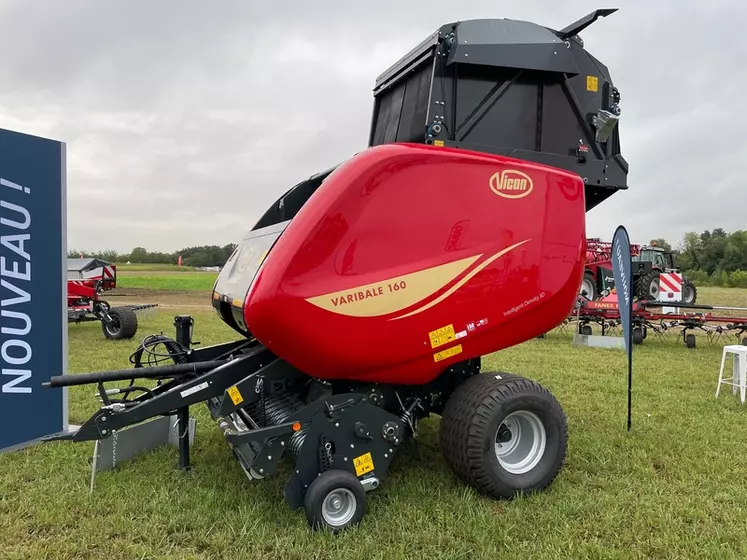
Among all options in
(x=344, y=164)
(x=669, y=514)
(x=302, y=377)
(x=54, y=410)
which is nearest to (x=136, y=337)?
(x=54, y=410)

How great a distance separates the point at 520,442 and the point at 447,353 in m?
0.87

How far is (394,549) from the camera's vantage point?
2.77 metres

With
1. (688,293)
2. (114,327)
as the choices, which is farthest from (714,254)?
(114,327)

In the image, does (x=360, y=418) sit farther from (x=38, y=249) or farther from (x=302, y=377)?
(x=38, y=249)

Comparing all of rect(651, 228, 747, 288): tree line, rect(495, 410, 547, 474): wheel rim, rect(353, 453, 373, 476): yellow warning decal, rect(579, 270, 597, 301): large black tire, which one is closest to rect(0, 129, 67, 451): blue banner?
rect(353, 453, 373, 476): yellow warning decal

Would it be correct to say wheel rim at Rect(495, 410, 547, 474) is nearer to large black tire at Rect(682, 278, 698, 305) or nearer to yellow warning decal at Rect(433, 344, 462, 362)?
yellow warning decal at Rect(433, 344, 462, 362)

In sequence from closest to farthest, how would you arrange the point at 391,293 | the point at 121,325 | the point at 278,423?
the point at 391,293
the point at 278,423
the point at 121,325

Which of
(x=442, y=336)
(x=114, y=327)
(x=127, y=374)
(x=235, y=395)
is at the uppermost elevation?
(x=442, y=336)

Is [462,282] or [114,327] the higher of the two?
[462,282]

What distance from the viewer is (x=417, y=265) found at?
313 centimetres

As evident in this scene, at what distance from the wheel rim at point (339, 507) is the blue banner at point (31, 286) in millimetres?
2589

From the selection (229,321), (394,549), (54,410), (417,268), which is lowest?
(394,549)

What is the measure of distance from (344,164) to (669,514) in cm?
264

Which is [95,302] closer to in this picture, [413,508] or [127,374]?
[127,374]
